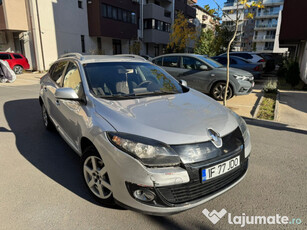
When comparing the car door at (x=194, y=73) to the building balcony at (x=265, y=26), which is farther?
the building balcony at (x=265, y=26)

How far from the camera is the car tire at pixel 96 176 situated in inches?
91.8

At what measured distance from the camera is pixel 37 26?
59.1ft

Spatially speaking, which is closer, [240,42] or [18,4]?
[18,4]

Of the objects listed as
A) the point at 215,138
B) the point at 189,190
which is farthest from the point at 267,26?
the point at 189,190

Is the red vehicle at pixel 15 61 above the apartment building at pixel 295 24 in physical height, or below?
below

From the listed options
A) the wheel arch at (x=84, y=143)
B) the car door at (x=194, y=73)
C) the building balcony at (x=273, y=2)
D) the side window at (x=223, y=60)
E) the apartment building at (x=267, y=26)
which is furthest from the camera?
the apartment building at (x=267, y=26)

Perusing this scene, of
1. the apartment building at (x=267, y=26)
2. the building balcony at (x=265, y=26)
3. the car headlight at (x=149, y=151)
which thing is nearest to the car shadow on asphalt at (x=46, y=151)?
the car headlight at (x=149, y=151)

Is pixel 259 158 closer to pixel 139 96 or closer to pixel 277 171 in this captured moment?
pixel 277 171

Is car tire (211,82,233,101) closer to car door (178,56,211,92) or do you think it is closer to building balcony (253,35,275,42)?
car door (178,56,211,92)

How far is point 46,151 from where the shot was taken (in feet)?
12.6

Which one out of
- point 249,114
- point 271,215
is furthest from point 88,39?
point 271,215

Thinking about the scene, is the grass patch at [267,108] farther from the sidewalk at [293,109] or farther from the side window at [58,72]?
the side window at [58,72]

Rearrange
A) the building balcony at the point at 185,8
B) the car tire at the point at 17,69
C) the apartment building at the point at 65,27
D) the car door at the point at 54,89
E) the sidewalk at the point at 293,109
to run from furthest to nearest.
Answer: the building balcony at the point at 185,8
the apartment building at the point at 65,27
the car tire at the point at 17,69
the sidewalk at the point at 293,109
the car door at the point at 54,89

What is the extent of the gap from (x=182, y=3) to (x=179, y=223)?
39.7 metres
